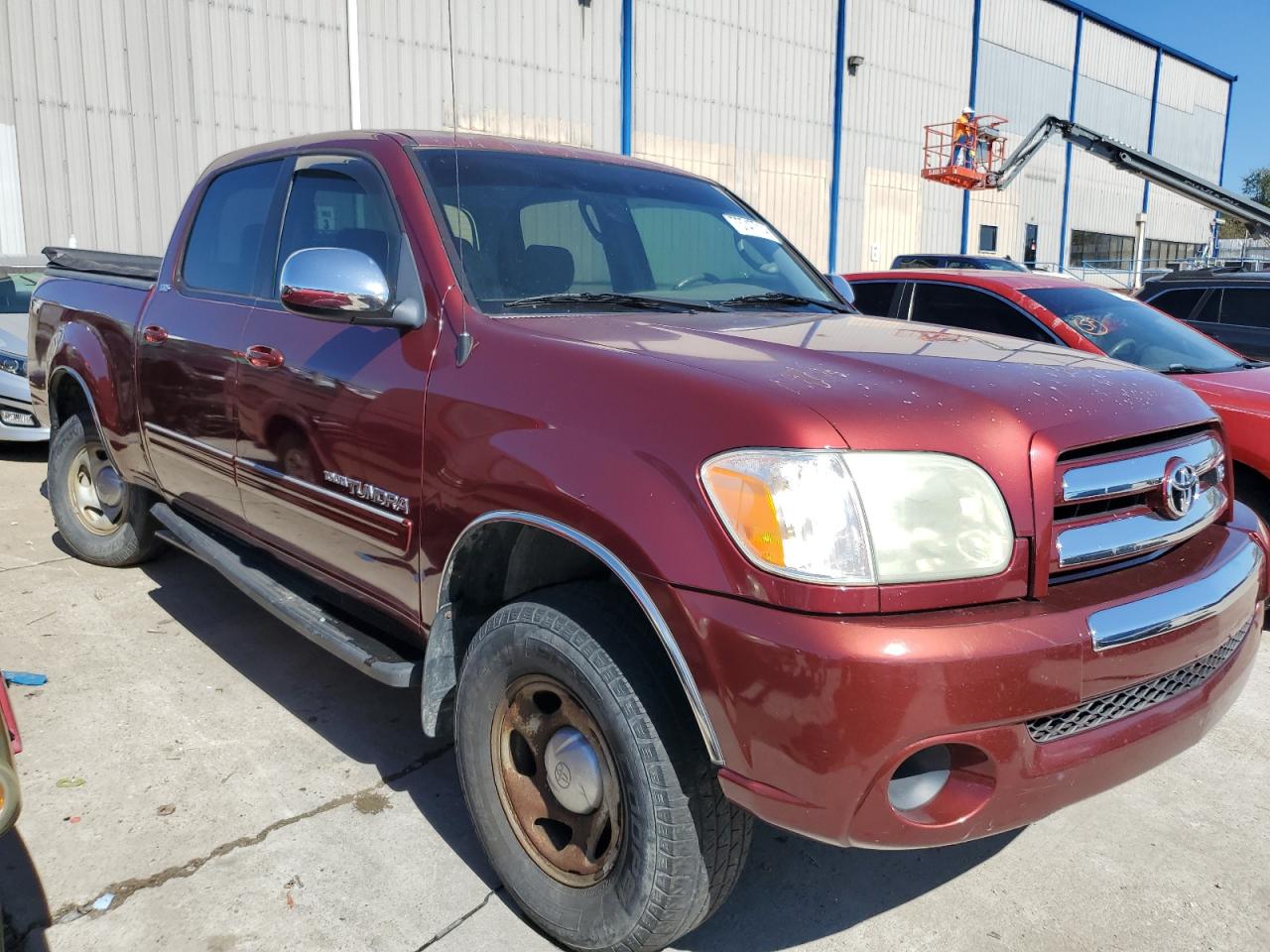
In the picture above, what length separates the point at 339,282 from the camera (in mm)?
2541

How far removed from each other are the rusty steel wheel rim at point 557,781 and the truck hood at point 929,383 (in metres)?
0.83

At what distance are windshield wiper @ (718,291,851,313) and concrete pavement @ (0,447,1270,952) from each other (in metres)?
1.61

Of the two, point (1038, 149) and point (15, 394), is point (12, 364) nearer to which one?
point (15, 394)

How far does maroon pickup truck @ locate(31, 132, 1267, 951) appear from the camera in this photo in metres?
1.81

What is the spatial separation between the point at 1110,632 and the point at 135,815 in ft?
8.67

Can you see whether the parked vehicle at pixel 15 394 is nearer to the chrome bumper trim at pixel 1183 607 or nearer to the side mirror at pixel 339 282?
the side mirror at pixel 339 282

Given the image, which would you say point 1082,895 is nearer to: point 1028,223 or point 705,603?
point 705,603

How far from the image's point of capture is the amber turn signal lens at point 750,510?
5.95ft

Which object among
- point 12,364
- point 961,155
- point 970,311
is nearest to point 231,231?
point 970,311

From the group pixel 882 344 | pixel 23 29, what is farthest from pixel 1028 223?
pixel 882 344

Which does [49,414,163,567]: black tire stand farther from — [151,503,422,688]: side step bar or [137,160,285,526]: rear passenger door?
[137,160,285,526]: rear passenger door

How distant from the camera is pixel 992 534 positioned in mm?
1883

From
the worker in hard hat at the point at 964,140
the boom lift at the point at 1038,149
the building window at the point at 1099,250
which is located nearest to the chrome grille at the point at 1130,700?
the boom lift at the point at 1038,149

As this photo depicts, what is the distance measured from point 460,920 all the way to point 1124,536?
1804mm
